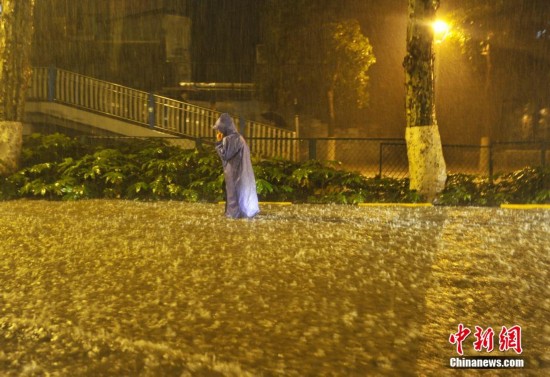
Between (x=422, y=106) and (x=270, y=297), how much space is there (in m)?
8.41

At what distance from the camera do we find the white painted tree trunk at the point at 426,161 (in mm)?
14180

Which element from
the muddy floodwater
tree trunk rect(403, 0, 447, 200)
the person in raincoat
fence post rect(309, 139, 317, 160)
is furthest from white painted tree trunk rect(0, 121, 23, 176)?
tree trunk rect(403, 0, 447, 200)

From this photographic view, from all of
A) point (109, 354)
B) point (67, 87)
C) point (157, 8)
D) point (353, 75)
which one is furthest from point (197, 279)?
point (157, 8)

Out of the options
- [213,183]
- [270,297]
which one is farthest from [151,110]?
[270,297]

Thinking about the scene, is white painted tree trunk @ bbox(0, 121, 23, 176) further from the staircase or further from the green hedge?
the staircase

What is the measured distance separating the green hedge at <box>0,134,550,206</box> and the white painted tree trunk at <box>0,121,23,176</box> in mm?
288

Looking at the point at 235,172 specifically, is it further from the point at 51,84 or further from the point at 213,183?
the point at 51,84

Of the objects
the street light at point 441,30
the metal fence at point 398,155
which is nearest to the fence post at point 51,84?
the metal fence at point 398,155

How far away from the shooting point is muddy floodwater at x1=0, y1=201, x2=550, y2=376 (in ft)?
16.4

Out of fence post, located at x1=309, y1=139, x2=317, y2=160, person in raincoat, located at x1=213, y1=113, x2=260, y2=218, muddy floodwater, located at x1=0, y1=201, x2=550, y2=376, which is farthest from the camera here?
fence post, located at x1=309, y1=139, x2=317, y2=160

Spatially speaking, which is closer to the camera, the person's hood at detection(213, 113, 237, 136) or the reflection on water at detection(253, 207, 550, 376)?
the reflection on water at detection(253, 207, 550, 376)

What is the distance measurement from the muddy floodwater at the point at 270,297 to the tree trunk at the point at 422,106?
2944 mm

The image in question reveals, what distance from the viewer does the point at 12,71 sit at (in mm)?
14734

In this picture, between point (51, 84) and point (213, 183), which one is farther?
point (51, 84)
